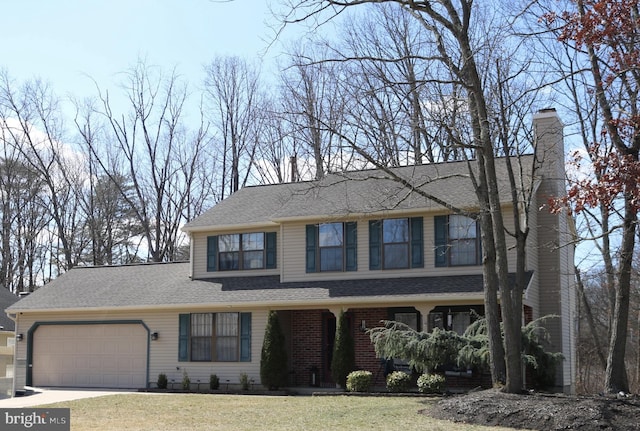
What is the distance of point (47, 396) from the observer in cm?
2217

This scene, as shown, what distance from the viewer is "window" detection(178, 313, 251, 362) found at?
2383 cm

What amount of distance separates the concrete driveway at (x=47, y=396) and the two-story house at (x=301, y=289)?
969 mm

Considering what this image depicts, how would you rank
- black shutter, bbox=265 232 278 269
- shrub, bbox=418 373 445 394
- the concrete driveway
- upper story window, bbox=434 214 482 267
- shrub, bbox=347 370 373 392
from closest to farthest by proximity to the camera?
1. the concrete driveway
2. shrub, bbox=418 373 445 394
3. shrub, bbox=347 370 373 392
4. upper story window, bbox=434 214 482 267
5. black shutter, bbox=265 232 278 269

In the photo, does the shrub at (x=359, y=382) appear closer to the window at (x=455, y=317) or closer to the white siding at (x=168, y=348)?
the window at (x=455, y=317)

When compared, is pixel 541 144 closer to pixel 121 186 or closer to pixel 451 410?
pixel 451 410

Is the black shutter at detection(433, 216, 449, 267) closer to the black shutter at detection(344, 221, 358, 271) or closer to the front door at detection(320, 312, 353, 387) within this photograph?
the black shutter at detection(344, 221, 358, 271)

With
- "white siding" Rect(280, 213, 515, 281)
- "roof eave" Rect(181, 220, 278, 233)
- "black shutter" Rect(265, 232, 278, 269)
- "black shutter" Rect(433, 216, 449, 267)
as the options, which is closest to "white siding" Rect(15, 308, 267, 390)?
"white siding" Rect(280, 213, 515, 281)

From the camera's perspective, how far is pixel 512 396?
602 inches

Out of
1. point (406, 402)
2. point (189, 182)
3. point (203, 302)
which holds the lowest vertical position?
point (406, 402)

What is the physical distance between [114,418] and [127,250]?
31.6 meters

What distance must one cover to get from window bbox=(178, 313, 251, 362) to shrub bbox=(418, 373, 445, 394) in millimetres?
5798

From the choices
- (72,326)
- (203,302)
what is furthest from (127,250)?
(203,302)

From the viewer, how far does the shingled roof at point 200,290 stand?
850 inches

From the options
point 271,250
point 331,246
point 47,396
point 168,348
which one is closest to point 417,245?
point 331,246
